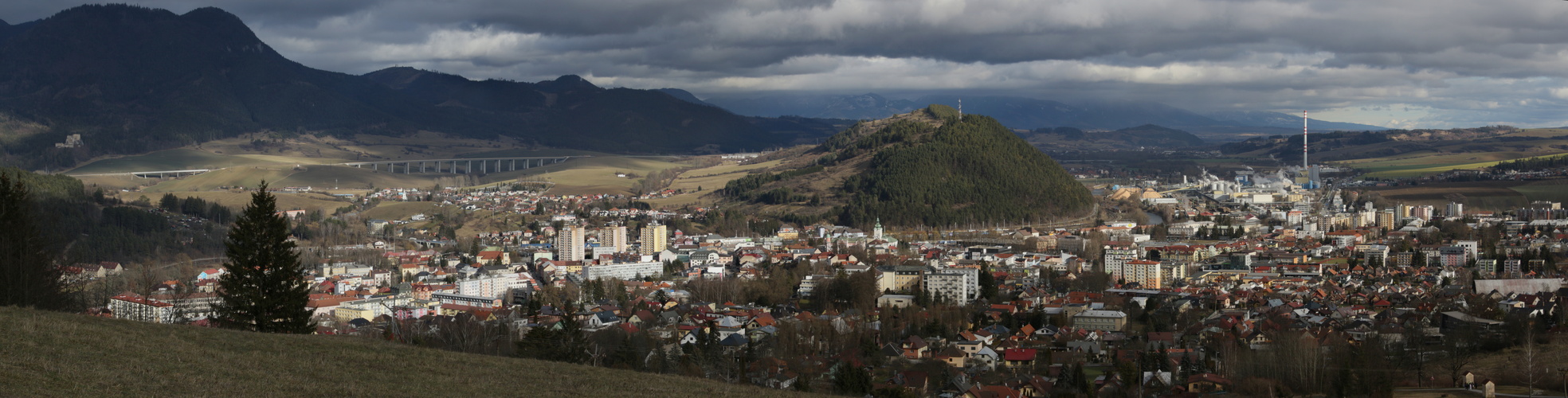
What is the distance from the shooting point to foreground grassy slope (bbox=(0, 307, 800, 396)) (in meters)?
11.6

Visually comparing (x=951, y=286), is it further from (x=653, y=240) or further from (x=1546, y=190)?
(x=1546, y=190)

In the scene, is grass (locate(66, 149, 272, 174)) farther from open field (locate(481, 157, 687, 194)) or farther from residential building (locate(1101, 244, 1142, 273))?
residential building (locate(1101, 244, 1142, 273))

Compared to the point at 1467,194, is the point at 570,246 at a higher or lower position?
lower

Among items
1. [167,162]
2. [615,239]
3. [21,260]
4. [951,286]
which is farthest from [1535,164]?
[167,162]

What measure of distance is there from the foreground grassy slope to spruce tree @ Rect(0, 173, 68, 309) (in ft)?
20.3

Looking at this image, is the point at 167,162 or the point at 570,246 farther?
the point at 167,162

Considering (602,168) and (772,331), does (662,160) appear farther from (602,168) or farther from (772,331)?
(772,331)

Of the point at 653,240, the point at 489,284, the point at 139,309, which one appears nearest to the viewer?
the point at 139,309

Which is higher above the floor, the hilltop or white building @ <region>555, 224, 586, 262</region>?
the hilltop

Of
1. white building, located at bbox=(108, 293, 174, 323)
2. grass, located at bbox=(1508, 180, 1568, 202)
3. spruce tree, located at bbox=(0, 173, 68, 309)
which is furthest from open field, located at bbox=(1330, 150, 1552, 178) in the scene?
spruce tree, located at bbox=(0, 173, 68, 309)

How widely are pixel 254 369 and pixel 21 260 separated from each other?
10.1 m

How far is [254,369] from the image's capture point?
1323cm

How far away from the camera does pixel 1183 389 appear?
24.2m

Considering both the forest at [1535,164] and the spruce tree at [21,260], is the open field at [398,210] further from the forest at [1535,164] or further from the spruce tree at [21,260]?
the forest at [1535,164]
